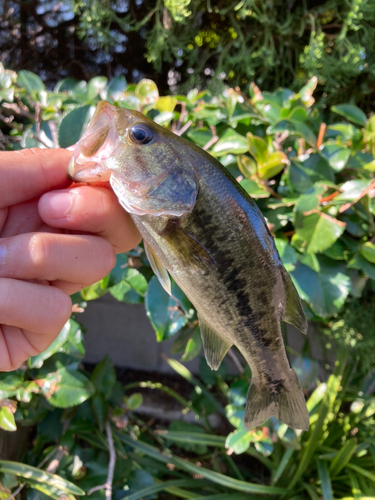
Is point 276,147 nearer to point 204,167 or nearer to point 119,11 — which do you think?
point 204,167

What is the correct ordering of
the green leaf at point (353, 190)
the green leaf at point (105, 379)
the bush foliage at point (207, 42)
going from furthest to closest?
the bush foliage at point (207, 42), the green leaf at point (105, 379), the green leaf at point (353, 190)

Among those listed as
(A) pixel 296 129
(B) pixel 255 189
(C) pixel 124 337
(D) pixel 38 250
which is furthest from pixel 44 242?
(C) pixel 124 337

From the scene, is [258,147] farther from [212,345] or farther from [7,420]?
[7,420]

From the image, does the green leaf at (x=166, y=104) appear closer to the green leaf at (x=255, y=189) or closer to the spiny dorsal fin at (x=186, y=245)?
the green leaf at (x=255, y=189)

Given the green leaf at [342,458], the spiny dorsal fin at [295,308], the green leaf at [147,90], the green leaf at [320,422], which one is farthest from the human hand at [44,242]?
the green leaf at [342,458]

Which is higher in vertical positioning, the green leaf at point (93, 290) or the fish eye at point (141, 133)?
the fish eye at point (141, 133)
